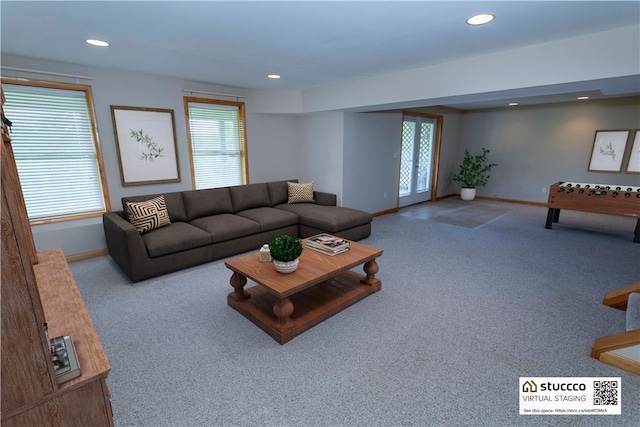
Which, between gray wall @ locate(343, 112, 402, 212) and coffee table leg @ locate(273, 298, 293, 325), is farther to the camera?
gray wall @ locate(343, 112, 402, 212)

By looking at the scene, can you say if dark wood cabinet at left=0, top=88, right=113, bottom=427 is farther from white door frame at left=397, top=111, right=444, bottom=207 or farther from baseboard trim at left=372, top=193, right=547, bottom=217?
white door frame at left=397, top=111, right=444, bottom=207

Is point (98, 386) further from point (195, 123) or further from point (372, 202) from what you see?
point (372, 202)

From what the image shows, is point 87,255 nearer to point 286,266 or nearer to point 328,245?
point 286,266

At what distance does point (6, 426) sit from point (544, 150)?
27.5ft

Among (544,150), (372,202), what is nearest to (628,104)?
(544,150)

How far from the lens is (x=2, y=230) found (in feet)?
2.58

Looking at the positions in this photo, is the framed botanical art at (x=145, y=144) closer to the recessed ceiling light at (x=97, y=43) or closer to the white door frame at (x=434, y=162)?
the recessed ceiling light at (x=97, y=43)

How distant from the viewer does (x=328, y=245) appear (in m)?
2.84

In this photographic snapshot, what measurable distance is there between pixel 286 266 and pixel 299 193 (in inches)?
110

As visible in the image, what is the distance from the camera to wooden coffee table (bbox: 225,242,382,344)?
2.18m

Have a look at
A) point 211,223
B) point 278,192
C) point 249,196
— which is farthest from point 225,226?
point 278,192

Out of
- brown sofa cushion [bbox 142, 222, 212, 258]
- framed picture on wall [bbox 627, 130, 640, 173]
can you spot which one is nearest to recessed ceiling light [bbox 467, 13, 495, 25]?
brown sofa cushion [bbox 142, 222, 212, 258]

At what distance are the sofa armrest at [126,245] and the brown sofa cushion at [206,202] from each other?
80cm

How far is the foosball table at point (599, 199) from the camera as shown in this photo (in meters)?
4.01
